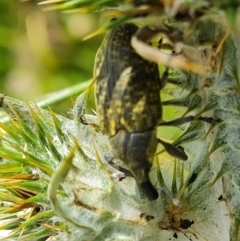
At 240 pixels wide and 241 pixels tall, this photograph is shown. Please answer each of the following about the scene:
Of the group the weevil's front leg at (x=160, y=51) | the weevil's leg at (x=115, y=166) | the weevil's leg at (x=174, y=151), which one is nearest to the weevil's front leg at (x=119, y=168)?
the weevil's leg at (x=115, y=166)

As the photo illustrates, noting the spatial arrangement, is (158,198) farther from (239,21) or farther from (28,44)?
Answer: (28,44)

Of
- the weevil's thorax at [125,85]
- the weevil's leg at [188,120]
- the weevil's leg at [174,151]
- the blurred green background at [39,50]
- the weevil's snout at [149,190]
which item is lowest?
the blurred green background at [39,50]

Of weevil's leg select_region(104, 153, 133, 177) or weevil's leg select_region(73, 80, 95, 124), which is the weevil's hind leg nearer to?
weevil's leg select_region(104, 153, 133, 177)

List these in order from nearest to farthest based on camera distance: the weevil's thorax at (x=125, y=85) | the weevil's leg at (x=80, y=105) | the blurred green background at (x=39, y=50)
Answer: the weevil's thorax at (x=125, y=85)
the weevil's leg at (x=80, y=105)
the blurred green background at (x=39, y=50)

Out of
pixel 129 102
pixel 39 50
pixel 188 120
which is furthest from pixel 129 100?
pixel 39 50

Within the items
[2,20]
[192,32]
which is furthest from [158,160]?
[2,20]

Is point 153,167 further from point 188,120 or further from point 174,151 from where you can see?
point 188,120

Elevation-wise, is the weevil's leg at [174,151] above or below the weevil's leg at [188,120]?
below

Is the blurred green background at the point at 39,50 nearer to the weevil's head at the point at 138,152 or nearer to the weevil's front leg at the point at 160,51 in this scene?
the weevil's head at the point at 138,152
